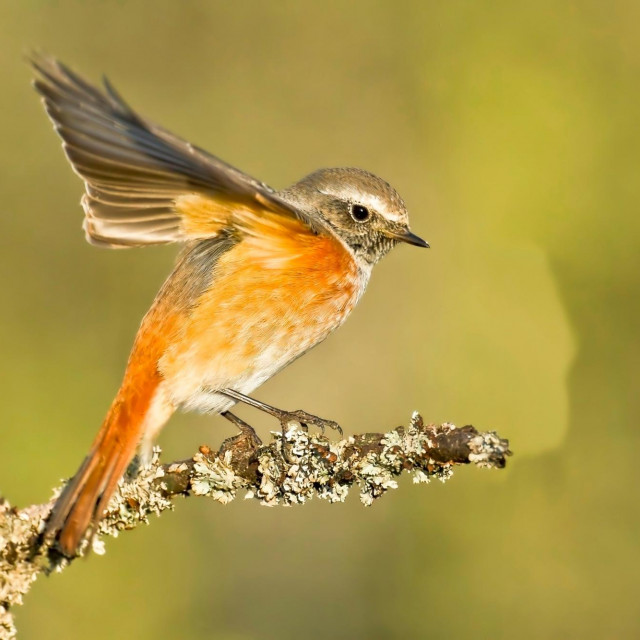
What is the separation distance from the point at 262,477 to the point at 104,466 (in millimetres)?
686

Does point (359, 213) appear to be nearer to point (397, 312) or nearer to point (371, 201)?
point (371, 201)

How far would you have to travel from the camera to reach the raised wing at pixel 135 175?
3.73 metres

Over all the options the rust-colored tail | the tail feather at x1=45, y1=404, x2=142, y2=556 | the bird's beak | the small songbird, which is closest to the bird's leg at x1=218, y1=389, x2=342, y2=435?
the small songbird

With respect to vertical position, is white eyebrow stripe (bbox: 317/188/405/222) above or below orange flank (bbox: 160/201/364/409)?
above

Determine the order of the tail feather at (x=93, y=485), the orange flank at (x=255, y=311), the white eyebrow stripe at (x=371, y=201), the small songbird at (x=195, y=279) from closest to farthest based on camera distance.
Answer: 1. the tail feather at (x=93, y=485)
2. the small songbird at (x=195, y=279)
3. the orange flank at (x=255, y=311)
4. the white eyebrow stripe at (x=371, y=201)

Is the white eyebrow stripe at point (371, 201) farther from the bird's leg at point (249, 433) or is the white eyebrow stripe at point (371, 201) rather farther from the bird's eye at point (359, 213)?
the bird's leg at point (249, 433)

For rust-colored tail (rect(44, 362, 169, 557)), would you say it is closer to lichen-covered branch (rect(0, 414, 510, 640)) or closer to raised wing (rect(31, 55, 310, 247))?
lichen-covered branch (rect(0, 414, 510, 640))

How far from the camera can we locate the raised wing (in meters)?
3.73

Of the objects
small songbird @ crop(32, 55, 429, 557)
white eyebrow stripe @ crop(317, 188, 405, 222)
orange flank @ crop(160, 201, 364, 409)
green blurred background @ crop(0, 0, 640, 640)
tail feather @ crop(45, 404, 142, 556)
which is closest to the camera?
tail feather @ crop(45, 404, 142, 556)

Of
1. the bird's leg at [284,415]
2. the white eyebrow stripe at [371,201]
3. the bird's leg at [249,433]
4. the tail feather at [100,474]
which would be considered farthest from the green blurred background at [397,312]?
the tail feather at [100,474]

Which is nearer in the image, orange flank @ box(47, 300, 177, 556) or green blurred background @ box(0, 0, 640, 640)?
orange flank @ box(47, 300, 177, 556)

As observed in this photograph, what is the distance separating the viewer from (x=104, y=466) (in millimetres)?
4047

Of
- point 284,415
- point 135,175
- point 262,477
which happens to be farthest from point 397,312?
point 135,175

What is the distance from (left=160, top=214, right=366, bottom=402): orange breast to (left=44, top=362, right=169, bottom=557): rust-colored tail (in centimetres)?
18
